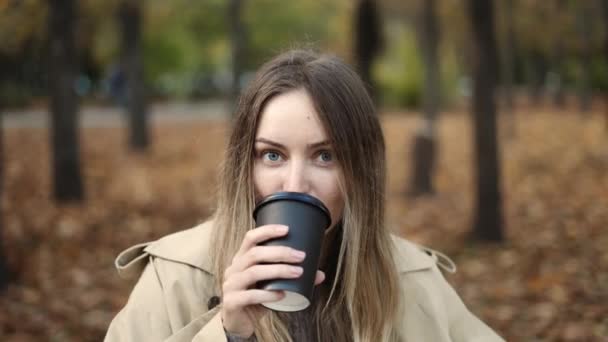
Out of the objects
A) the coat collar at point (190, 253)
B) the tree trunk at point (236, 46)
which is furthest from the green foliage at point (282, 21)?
the coat collar at point (190, 253)

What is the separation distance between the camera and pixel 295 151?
1.76 m

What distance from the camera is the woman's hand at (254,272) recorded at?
1464 millimetres

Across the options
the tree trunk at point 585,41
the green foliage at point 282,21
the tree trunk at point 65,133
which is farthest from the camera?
the tree trunk at point 585,41

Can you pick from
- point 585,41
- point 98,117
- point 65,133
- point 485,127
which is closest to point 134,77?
point 65,133

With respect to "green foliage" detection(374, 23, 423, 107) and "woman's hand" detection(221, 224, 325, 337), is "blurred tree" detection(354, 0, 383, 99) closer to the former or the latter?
"woman's hand" detection(221, 224, 325, 337)

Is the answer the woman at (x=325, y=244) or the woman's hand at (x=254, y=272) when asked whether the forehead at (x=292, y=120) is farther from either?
the woman's hand at (x=254, y=272)

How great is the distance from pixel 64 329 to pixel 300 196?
13.9 ft

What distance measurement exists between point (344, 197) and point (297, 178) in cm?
18

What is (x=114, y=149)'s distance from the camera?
15.1 metres

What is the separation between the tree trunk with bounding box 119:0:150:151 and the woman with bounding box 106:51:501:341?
12900 mm

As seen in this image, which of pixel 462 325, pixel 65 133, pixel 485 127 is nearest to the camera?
pixel 462 325

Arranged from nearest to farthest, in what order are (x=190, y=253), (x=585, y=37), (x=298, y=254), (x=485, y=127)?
(x=298, y=254)
(x=190, y=253)
(x=485, y=127)
(x=585, y=37)

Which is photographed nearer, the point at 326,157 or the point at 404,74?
the point at 326,157

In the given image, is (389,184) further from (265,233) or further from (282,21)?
(282,21)
